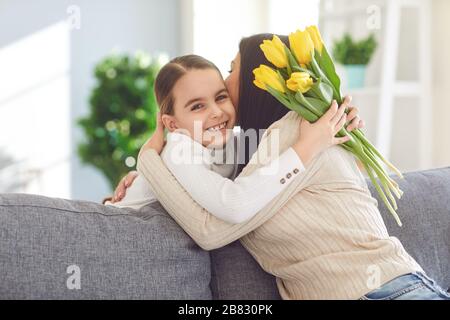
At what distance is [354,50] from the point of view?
3639mm

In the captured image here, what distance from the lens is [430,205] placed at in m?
1.73

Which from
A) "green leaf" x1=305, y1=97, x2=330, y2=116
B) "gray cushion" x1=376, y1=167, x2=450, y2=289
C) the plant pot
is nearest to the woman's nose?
"green leaf" x1=305, y1=97, x2=330, y2=116

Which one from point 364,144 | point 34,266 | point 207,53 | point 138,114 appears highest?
point 207,53

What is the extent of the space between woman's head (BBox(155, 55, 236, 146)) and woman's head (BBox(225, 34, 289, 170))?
0.04m

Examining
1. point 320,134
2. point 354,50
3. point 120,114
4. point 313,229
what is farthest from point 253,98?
point 120,114

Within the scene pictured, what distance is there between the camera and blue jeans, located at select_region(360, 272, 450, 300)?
4.17ft

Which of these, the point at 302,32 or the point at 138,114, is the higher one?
the point at 138,114

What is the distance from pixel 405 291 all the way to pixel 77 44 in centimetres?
472

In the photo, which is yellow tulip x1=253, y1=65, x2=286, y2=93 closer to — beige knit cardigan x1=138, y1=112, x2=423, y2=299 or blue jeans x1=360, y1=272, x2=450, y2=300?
beige knit cardigan x1=138, y1=112, x2=423, y2=299

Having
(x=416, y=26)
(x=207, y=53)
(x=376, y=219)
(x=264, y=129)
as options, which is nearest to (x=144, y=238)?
(x=264, y=129)

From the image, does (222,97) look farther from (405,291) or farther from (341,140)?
(405,291)

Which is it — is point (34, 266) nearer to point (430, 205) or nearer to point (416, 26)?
point (430, 205)

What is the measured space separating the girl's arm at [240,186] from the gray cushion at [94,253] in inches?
4.2
